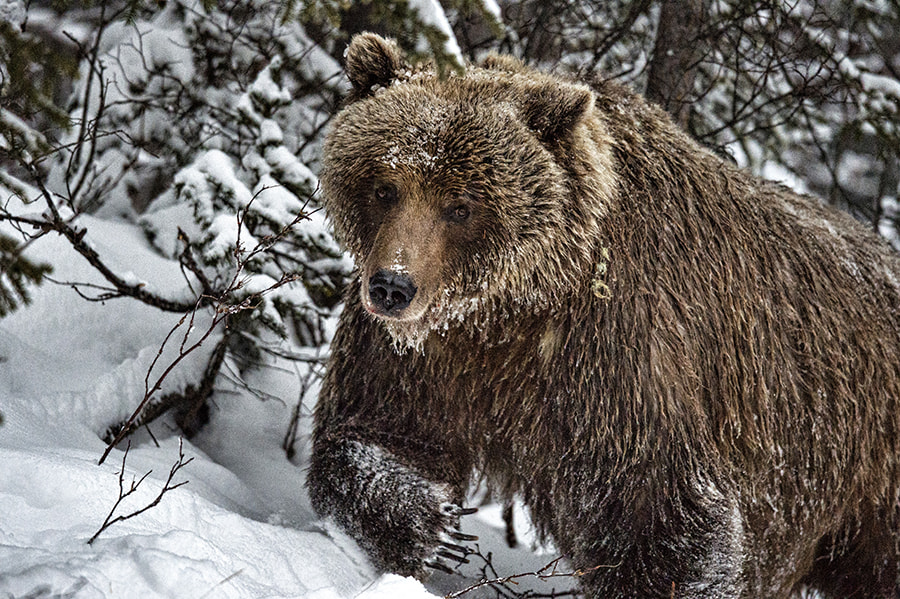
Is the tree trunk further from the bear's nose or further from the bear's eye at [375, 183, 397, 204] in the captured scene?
the bear's nose

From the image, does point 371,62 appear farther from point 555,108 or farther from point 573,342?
point 573,342

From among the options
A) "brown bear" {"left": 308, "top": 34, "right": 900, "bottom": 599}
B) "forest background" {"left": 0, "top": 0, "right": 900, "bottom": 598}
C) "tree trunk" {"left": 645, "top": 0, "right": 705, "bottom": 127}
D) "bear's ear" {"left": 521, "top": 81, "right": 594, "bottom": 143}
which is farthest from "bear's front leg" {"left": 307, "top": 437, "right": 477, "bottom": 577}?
"tree trunk" {"left": 645, "top": 0, "right": 705, "bottom": 127}

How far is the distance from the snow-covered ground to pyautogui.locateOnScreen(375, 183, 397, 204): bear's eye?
1254 millimetres

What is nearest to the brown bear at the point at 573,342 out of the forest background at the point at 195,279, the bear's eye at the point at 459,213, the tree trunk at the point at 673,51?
the bear's eye at the point at 459,213

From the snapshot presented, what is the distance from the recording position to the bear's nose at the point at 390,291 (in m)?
2.97

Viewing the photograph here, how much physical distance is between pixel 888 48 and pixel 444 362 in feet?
31.9

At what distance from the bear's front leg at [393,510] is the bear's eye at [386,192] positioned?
1.00m

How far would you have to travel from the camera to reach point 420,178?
3.12 m

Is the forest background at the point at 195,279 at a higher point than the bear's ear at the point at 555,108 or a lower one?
lower

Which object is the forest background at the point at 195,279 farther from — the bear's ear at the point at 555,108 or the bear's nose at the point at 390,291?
the bear's nose at the point at 390,291

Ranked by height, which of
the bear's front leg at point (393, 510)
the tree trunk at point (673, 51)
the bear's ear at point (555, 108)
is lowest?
the bear's front leg at point (393, 510)

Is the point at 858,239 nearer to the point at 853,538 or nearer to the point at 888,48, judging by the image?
the point at 853,538

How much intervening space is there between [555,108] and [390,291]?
36.0 inches

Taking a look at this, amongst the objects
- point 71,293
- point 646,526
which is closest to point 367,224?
point 646,526
